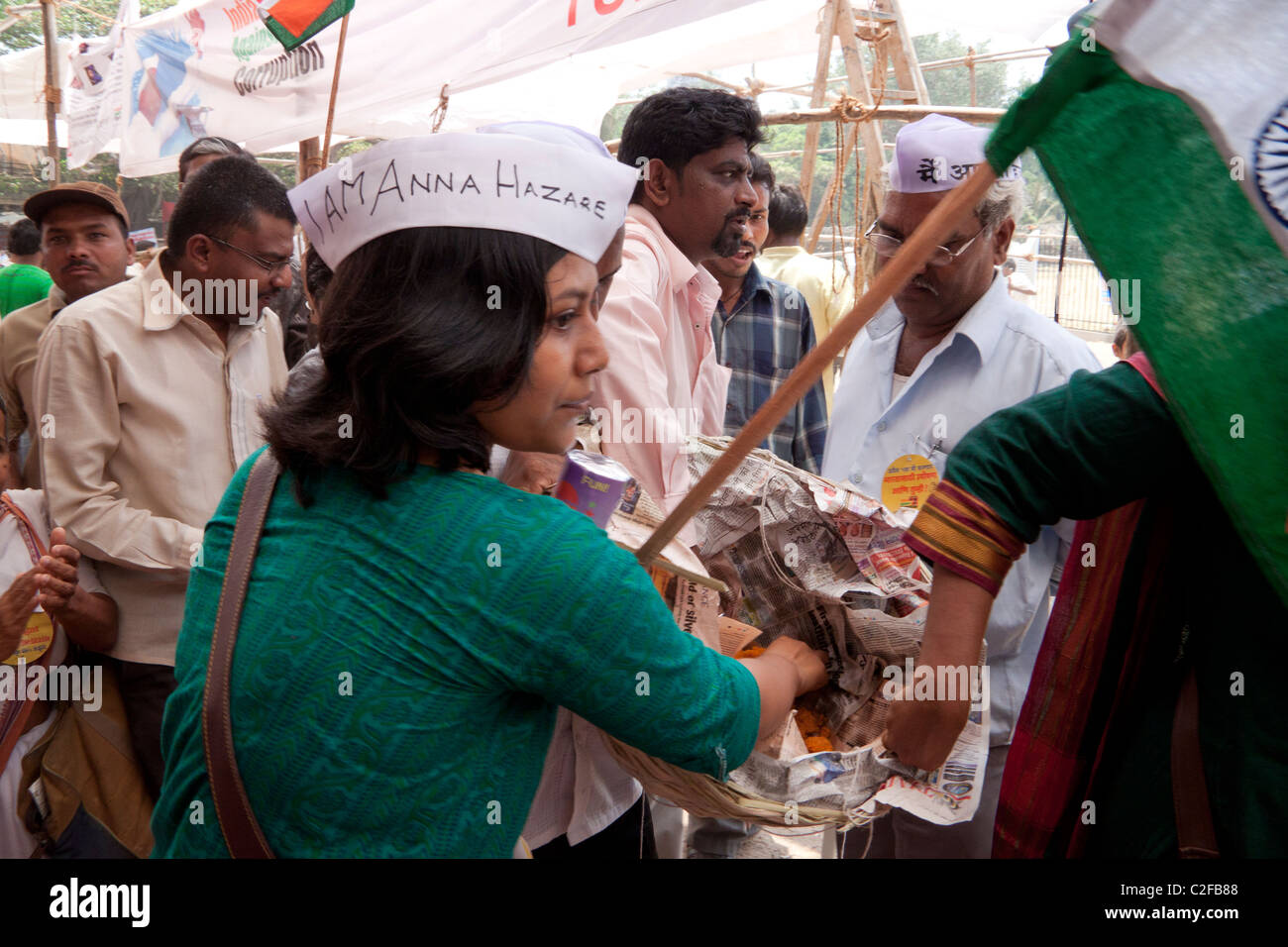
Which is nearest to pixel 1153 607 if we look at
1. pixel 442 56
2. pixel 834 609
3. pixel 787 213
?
pixel 834 609

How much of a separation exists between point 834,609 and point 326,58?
14.5 feet

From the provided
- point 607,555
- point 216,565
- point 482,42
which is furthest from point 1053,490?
point 482,42

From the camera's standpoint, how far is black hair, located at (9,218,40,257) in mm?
6594

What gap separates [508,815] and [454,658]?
228 millimetres

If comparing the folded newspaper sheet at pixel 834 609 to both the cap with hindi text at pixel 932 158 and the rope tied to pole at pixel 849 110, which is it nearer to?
the cap with hindi text at pixel 932 158

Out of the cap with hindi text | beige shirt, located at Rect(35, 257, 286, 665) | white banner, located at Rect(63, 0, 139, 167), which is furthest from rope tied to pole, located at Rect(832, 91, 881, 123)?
white banner, located at Rect(63, 0, 139, 167)

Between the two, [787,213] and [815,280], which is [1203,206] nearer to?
[815,280]

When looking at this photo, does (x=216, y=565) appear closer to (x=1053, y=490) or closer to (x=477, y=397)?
(x=477, y=397)

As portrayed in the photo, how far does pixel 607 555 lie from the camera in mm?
1135

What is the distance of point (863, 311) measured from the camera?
1.21 meters

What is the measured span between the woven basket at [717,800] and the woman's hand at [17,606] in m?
1.44

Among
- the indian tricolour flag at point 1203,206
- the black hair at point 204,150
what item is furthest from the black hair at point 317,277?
the black hair at point 204,150

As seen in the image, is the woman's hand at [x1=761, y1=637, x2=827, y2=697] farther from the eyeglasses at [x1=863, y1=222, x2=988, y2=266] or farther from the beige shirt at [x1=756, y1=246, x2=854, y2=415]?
the beige shirt at [x1=756, y1=246, x2=854, y2=415]

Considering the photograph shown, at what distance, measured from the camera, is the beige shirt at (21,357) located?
10.9 ft
